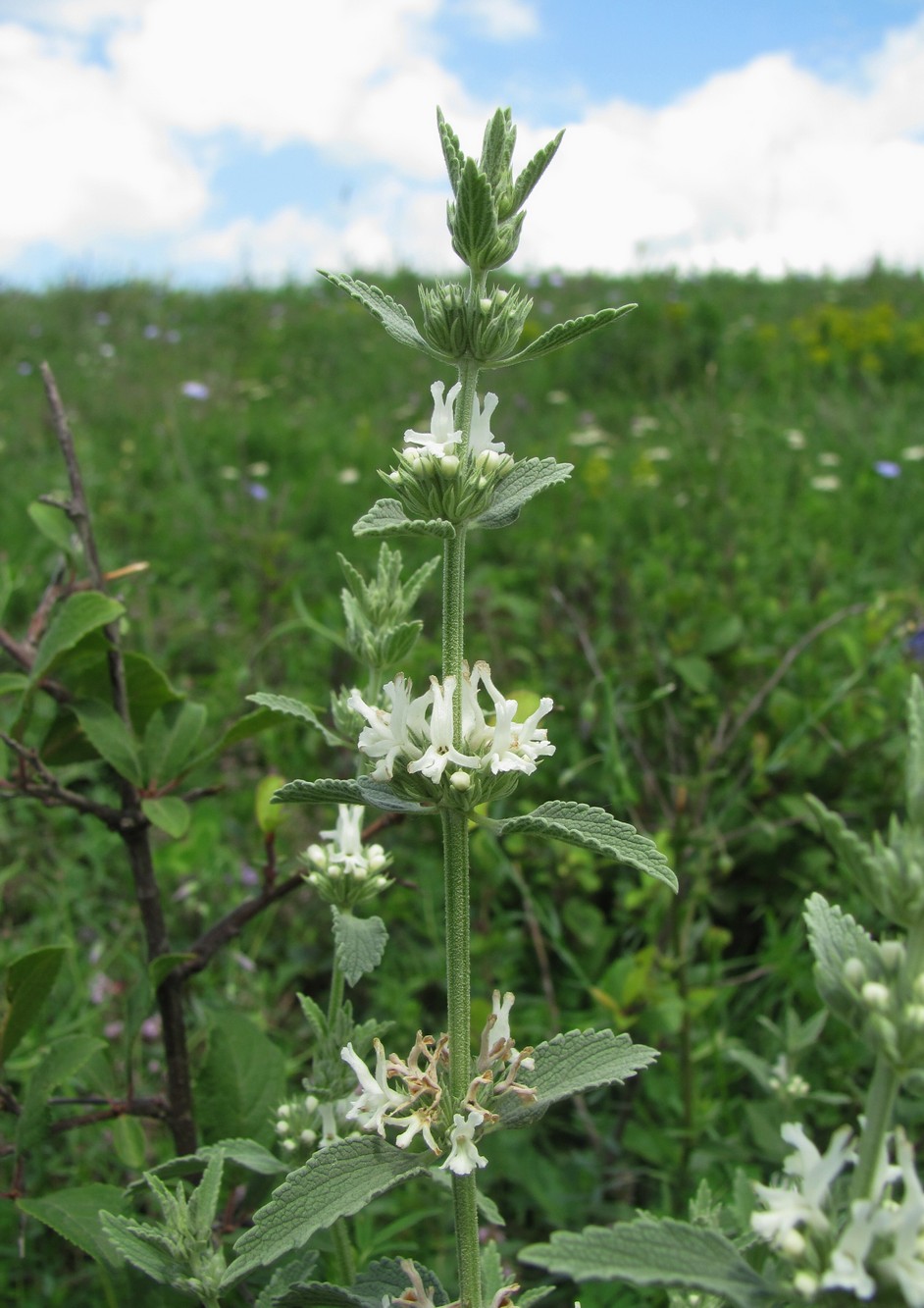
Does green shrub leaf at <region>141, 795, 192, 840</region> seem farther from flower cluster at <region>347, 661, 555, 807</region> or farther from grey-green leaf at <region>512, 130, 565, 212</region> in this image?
grey-green leaf at <region>512, 130, 565, 212</region>

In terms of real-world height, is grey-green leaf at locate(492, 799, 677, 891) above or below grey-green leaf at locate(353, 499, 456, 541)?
below

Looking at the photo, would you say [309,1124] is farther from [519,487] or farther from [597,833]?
[519,487]

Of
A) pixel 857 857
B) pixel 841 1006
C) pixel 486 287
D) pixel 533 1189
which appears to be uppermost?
pixel 486 287

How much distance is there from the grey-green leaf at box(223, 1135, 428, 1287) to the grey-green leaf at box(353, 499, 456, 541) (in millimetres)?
609

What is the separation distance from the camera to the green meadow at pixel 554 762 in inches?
82.4

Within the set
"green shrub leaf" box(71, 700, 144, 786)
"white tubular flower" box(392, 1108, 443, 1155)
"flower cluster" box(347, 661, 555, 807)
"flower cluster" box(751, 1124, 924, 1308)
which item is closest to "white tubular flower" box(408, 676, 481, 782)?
"flower cluster" box(347, 661, 555, 807)

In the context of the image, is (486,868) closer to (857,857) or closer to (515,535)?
(857,857)

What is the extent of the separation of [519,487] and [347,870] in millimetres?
607

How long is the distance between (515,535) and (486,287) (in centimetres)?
372

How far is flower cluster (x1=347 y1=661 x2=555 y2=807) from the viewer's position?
43.7 inches

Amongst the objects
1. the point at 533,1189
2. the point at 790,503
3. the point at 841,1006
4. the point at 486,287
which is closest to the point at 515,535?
the point at 790,503

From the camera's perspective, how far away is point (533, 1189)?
205 centimetres

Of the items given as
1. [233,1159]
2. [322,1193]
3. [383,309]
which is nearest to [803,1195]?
[322,1193]

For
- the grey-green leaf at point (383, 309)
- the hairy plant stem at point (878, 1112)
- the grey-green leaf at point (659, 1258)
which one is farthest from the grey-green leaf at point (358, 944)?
the grey-green leaf at point (383, 309)
